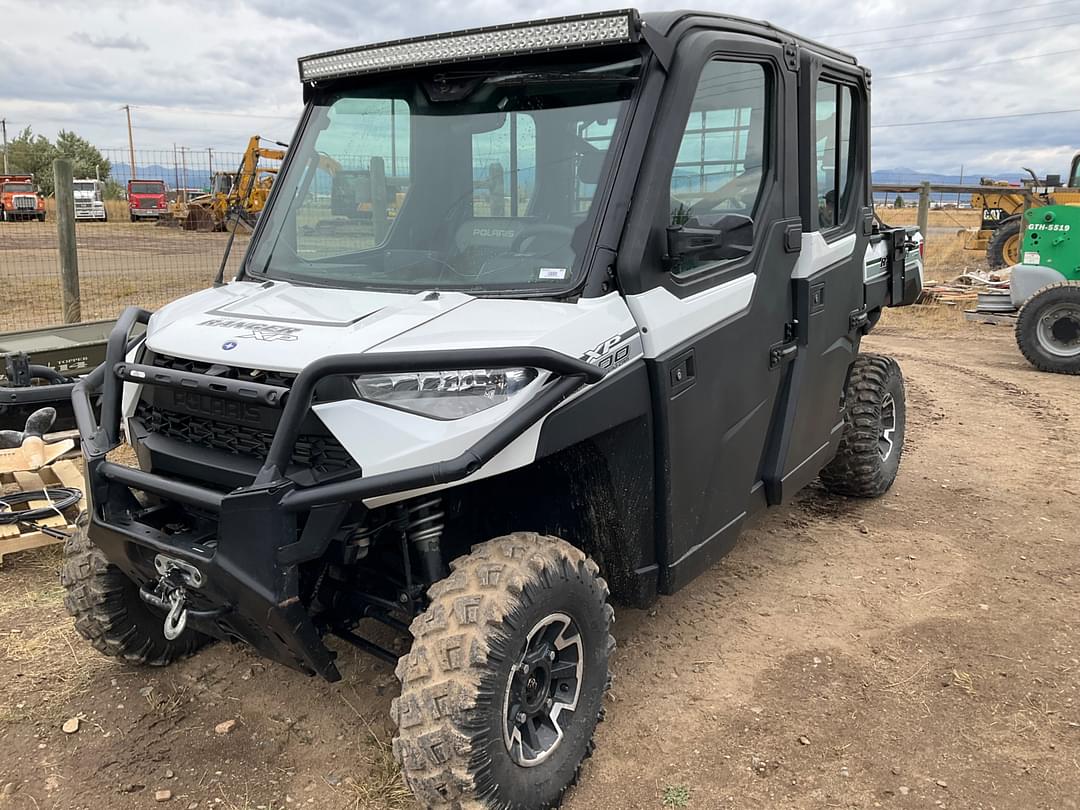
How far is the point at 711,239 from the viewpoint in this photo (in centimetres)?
303

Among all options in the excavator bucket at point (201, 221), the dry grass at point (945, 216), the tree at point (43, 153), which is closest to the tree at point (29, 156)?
the tree at point (43, 153)

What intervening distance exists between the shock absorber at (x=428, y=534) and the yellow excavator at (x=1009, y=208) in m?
10.6

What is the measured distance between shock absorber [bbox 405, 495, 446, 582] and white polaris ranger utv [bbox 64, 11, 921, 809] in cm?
1

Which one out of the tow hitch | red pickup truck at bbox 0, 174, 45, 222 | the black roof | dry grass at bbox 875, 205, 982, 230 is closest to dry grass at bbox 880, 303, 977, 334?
the black roof

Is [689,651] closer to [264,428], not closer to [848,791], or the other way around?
[848,791]

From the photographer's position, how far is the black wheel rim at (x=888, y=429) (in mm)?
5762

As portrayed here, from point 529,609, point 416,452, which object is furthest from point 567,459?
point 416,452

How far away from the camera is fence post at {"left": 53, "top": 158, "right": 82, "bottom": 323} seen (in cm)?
819

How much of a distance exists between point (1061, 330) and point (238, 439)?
394 inches

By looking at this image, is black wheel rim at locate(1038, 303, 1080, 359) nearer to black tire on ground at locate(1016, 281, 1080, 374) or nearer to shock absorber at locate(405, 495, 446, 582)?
black tire on ground at locate(1016, 281, 1080, 374)

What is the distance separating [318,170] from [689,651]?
2.55 m

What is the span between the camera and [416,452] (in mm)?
2479

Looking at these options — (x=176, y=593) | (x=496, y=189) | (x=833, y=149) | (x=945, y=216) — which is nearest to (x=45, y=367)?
(x=176, y=593)

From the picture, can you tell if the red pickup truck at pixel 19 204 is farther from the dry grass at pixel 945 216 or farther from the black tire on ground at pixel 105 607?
the black tire on ground at pixel 105 607
